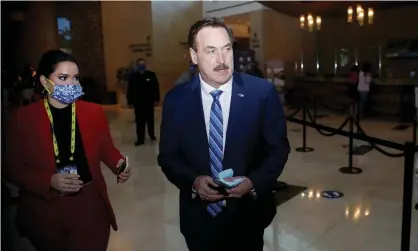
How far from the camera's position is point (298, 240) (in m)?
3.39

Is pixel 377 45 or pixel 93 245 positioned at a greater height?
pixel 377 45

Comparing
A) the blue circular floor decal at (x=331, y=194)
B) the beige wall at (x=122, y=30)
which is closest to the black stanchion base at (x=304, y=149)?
the blue circular floor decal at (x=331, y=194)

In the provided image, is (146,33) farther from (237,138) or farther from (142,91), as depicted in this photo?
(237,138)

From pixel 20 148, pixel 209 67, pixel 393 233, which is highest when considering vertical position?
pixel 209 67

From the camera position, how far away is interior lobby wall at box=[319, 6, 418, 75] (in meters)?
13.6

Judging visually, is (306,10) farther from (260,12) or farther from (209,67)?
(209,67)

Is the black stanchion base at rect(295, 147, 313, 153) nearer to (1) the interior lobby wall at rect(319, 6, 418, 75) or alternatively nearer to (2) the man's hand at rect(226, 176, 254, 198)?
(2) the man's hand at rect(226, 176, 254, 198)

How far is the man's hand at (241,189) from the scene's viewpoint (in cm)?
158

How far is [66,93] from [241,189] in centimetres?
80

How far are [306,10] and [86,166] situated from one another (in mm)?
13509

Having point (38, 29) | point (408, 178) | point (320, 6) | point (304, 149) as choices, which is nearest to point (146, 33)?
point (38, 29)

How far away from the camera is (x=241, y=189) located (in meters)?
1.58

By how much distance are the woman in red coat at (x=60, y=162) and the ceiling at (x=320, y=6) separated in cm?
1148

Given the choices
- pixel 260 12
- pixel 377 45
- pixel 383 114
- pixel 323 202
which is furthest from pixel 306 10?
pixel 323 202
